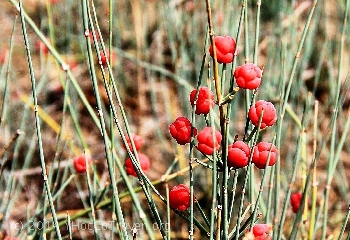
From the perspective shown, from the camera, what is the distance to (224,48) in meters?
0.63

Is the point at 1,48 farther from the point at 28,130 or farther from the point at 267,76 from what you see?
the point at 267,76

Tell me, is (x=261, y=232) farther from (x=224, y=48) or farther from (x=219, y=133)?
(x=224, y=48)

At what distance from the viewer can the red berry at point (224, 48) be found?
24.9 inches

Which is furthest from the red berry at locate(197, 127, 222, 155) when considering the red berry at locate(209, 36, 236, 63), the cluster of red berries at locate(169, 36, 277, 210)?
the red berry at locate(209, 36, 236, 63)

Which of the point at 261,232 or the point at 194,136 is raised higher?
the point at 194,136

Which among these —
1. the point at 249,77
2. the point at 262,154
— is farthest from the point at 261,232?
the point at 249,77

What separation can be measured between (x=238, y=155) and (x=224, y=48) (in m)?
0.14

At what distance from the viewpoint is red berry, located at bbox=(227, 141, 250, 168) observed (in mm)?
619

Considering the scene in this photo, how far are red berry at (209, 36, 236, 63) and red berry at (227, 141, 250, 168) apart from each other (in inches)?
4.5

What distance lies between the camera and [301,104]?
1857 millimetres

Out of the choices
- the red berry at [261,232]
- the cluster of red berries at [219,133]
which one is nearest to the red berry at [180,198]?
the cluster of red berries at [219,133]

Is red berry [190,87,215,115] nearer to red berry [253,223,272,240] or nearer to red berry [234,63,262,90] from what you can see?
red berry [234,63,262,90]

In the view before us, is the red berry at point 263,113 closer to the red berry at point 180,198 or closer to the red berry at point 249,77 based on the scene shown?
the red berry at point 249,77

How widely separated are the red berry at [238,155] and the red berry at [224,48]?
4.5 inches
